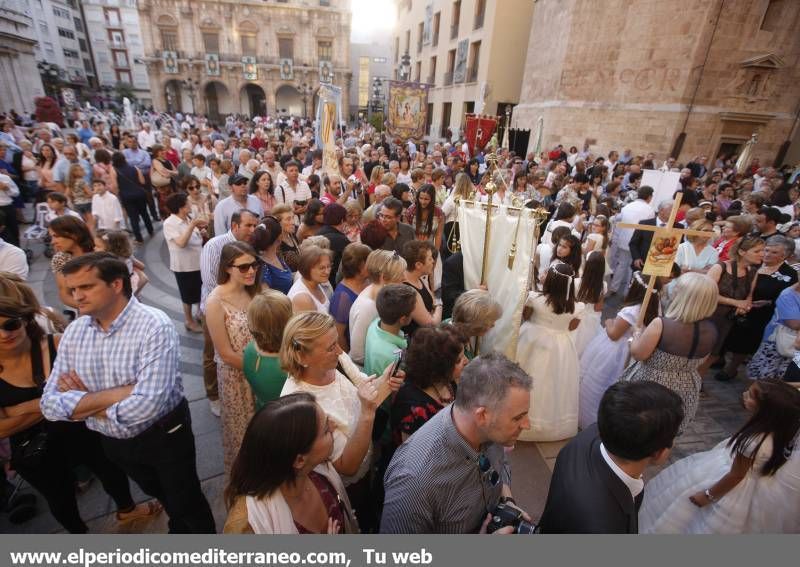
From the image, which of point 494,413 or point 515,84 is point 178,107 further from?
point 494,413

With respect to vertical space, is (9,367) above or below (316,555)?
above

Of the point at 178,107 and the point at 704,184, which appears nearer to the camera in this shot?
the point at 704,184

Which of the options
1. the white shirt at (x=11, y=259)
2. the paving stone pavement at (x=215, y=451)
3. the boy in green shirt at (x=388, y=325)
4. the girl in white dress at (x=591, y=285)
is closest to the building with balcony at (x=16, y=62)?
the paving stone pavement at (x=215, y=451)

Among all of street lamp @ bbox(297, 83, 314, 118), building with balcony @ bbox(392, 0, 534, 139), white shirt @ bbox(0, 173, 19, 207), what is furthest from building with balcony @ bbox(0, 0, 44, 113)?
white shirt @ bbox(0, 173, 19, 207)

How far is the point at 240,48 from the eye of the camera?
133 feet

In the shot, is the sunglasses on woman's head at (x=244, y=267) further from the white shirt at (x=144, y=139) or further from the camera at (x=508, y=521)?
the white shirt at (x=144, y=139)

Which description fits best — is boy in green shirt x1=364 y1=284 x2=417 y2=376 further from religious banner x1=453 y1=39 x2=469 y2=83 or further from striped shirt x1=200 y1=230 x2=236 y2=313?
religious banner x1=453 y1=39 x2=469 y2=83

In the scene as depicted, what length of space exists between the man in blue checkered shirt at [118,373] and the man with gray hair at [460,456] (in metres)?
1.29

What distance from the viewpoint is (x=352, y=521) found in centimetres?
175

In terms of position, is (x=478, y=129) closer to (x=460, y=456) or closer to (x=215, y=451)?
(x=215, y=451)

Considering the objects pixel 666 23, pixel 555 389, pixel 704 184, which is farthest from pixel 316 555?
pixel 666 23

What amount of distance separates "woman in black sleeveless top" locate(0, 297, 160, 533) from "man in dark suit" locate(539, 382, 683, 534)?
270 cm

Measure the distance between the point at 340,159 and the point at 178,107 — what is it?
46.6 meters

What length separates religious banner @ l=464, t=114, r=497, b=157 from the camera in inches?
464
